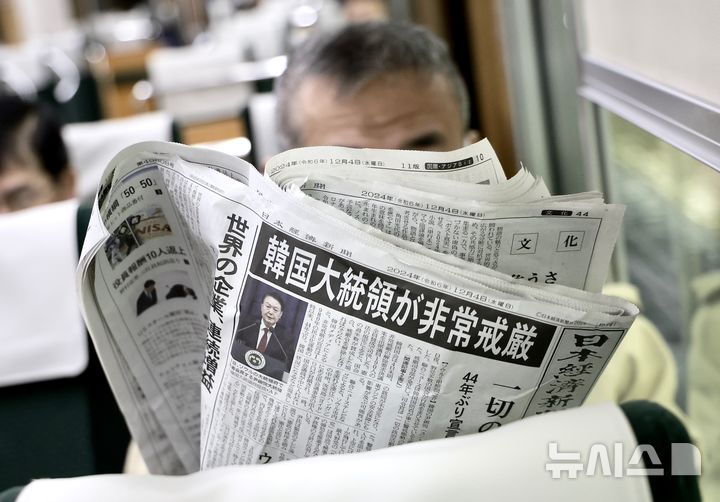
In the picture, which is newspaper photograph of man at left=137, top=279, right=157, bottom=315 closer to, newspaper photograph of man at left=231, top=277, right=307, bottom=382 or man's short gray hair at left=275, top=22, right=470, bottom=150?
newspaper photograph of man at left=231, top=277, right=307, bottom=382

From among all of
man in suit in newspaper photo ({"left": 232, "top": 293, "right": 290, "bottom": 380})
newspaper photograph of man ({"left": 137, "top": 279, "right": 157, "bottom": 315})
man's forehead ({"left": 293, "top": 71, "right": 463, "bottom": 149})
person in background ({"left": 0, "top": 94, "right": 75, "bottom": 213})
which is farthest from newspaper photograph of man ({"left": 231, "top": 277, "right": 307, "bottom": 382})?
person in background ({"left": 0, "top": 94, "right": 75, "bottom": 213})

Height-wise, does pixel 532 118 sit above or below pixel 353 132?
below

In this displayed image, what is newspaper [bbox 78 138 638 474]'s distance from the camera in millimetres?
496

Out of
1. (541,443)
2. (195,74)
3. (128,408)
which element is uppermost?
(541,443)

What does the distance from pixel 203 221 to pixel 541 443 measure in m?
0.26

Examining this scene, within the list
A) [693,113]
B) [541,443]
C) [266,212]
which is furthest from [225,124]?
[541,443]

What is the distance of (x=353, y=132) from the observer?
982mm

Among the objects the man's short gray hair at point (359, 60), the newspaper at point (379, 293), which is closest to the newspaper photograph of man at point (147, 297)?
the newspaper at point (379, 293)

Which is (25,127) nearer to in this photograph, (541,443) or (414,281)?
(414,281)

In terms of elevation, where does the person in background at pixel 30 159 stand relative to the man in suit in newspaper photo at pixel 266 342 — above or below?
below

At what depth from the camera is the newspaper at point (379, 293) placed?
1.63 feet

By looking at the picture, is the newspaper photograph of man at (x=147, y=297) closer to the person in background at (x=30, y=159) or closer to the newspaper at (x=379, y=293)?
the newspaper at (x=379, y=293)
